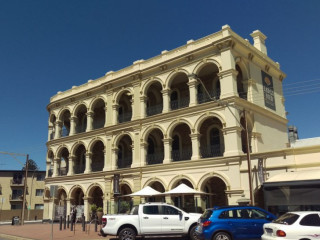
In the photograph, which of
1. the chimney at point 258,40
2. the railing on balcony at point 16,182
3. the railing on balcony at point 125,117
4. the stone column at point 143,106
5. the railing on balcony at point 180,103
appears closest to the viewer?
the railing on balcony at point 180,103

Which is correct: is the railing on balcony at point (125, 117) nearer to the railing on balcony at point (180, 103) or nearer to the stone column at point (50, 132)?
the railing on balcony at point (180, 103)

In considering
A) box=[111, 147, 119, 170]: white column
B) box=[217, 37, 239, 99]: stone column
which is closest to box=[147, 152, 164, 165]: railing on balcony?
box=[111, 147, 119, 170]: white column

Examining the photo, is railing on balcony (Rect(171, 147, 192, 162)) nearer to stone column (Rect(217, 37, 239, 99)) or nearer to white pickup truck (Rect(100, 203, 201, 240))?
stone column (Rect(217, 37, 239, 99))

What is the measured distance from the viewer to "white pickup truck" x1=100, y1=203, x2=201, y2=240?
1420 cm

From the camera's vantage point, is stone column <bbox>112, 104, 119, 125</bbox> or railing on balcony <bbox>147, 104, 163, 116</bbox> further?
stone column <bbox>112, 104, 119, 125</bbox>

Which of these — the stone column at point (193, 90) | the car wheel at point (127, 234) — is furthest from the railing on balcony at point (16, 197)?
the car wheel at point (127, 234)

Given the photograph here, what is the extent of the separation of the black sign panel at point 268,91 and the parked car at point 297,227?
18039mm

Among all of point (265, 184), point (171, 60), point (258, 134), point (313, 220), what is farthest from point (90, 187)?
point (313, 220)

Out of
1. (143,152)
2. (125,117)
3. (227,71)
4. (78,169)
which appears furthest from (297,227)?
A: (78,169)

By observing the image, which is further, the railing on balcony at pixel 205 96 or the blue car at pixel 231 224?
the railing on balcony at pixel 205 96

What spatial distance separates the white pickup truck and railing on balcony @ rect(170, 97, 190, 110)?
14.3 meters

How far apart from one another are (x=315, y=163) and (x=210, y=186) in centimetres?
878

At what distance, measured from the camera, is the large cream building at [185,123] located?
76.1 feet

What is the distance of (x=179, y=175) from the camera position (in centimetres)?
2467
